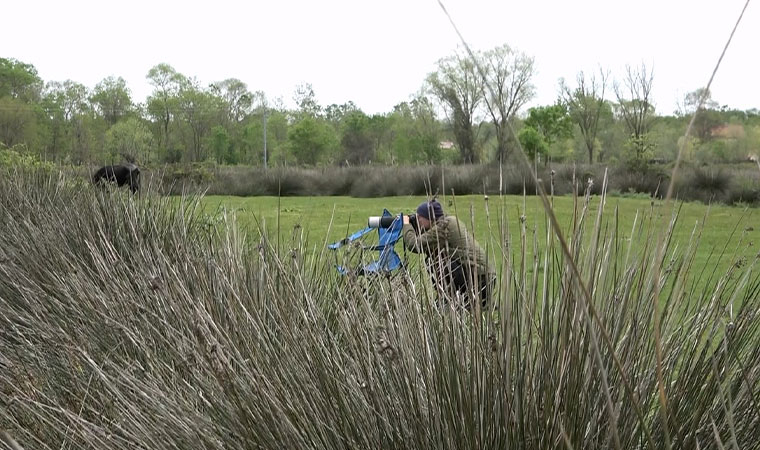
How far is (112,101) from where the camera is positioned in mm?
67188

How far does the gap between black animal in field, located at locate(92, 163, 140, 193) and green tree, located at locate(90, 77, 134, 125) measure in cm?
5890

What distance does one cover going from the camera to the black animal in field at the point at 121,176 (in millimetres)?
6711

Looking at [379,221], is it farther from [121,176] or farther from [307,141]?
[307,141]

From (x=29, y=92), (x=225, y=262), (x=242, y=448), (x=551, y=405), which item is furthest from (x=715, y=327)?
(x=29, y=92)

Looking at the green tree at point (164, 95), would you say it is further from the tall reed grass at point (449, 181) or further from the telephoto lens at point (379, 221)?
the telephoto lens at point (379, 221)

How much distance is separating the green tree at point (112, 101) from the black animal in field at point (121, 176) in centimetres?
5890

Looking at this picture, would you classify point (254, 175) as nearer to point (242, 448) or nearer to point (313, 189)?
point (313, 189)

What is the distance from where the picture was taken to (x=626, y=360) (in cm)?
192

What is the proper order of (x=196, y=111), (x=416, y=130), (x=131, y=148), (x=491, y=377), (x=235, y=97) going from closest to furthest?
(x=491, y=377), (x=131, y=148), (x=416, y=130), (x=196, y=111), (x=235, y=97)

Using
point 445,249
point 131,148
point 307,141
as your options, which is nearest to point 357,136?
point 307,141

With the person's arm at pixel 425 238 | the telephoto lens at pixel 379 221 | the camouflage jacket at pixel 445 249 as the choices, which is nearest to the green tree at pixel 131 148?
the telephoto lens at pixel 379 221

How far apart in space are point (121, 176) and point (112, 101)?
2486 inches

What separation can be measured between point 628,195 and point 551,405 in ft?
69.8

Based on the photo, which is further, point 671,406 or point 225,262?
point 225,262
